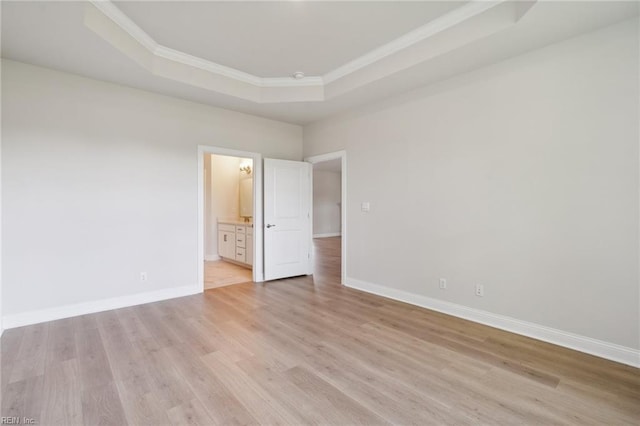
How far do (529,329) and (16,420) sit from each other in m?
3.93

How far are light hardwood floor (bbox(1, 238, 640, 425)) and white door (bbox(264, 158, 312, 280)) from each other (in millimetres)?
1623

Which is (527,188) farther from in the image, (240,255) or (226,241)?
(226,241)

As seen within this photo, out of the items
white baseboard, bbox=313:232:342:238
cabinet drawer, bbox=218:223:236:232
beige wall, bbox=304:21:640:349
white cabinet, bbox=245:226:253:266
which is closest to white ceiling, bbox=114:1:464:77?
beige wall, bbox=304:21:640:349

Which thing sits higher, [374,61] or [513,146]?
Answer: [374,61]

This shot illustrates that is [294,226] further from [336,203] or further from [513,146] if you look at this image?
[336,203]

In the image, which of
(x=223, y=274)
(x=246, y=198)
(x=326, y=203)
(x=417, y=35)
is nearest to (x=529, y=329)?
(x=417, y=35)

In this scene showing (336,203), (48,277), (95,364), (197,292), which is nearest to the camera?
(95,364)

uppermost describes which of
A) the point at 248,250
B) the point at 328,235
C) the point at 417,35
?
the point at 417,35

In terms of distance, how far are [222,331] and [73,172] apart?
2438 millimetres

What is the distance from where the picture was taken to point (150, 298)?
3863 millimetres

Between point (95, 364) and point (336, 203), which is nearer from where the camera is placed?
point (95, 364)

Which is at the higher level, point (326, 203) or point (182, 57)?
point (182, 57)

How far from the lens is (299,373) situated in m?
2.22

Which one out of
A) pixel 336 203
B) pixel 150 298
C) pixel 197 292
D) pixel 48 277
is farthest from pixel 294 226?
pixel 336 203
